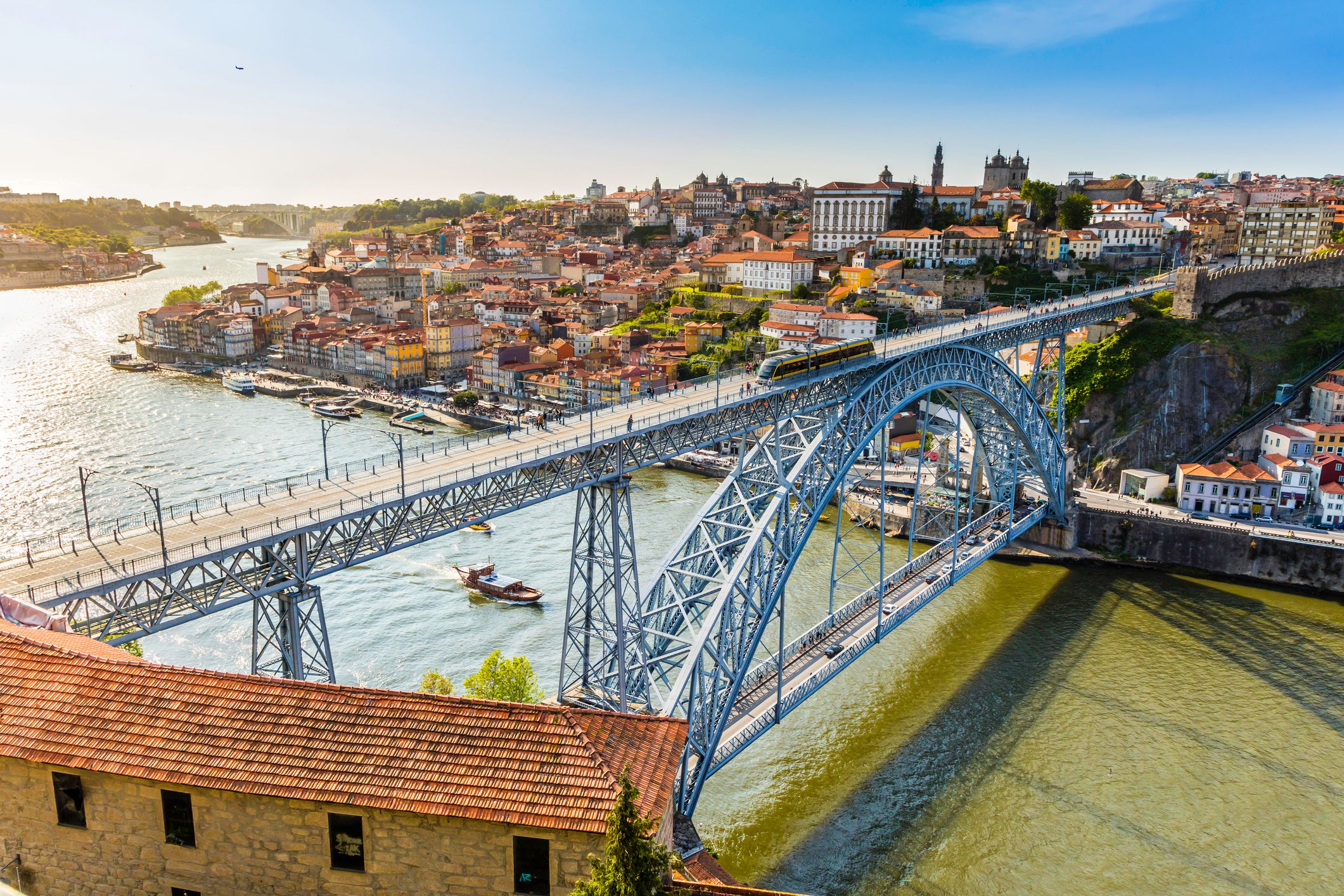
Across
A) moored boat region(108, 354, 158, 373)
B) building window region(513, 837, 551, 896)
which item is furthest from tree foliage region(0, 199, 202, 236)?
building window region(513, 837, 551, 896)

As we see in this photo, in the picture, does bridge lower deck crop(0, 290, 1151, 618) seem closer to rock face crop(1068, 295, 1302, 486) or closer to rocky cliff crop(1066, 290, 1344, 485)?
rock face crop(1068, 295, 1302, 486)

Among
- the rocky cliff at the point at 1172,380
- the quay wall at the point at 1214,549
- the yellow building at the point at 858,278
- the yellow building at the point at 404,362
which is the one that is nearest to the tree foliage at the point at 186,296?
the yellow building at the point at 404,362

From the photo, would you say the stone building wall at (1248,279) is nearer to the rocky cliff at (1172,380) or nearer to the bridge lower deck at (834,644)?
the rocky cliff at (1172,380)

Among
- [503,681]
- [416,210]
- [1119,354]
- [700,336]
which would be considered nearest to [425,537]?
[503,681]

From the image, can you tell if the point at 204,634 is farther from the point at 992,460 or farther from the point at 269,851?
the point at 992,460

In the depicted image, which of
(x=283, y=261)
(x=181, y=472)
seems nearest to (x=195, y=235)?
(x=283, y=261)
